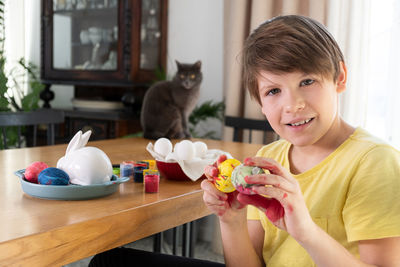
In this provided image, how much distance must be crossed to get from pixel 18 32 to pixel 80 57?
A: 1.04m

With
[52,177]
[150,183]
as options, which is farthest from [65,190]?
[150,183]

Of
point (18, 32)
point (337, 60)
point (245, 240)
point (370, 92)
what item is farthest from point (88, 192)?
point (370, 92)

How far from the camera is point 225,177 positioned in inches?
30.3

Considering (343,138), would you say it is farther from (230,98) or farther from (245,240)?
(230,98)

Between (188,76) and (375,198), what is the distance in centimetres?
160

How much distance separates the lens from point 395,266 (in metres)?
0.73

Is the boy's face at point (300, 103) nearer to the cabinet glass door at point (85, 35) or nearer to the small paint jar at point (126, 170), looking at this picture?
the small paint jar at point (126, 170)

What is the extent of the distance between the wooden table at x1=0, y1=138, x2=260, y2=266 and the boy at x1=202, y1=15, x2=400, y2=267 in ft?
0.52

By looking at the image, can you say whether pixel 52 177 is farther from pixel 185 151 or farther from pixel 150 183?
pixel 185 151

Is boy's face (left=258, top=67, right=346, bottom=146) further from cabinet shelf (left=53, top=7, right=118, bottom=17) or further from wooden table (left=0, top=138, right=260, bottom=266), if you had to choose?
cabinet shelf (left=53, top=7, right=118, bottom=17)

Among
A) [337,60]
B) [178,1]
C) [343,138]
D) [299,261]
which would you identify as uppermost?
[178,1]

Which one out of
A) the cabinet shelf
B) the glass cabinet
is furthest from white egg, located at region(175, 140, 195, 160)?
the cabinet shelf

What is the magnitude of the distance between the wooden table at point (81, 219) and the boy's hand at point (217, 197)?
0.16 m

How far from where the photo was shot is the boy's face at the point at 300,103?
81 cm
